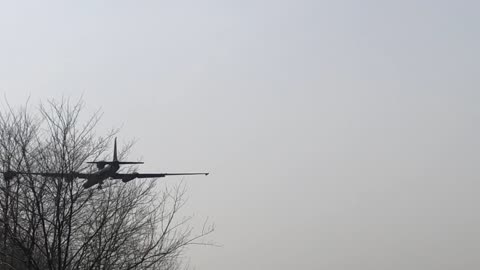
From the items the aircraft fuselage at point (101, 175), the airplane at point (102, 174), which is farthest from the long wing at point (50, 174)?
the aircraft fuselage at point (101, 175)

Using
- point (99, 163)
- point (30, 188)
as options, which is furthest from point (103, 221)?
point (99, 163)

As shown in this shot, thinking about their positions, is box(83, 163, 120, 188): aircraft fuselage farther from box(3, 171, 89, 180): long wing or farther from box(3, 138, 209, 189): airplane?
box(3, 171, 89, 180): long wing

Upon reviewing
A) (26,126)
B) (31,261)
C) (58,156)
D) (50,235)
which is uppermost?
(26,126)

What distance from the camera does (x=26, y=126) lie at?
54.4 ft

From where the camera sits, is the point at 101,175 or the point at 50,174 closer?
the point at 50,174

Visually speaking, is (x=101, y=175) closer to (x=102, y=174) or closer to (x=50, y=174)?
(x=102, y=174)

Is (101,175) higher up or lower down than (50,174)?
higher up

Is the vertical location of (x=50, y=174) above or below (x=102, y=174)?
below

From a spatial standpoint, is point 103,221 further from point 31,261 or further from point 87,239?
point 31,261

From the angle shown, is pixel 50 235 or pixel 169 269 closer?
pixel 50 235

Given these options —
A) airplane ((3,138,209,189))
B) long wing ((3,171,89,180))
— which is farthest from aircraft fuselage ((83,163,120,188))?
long wing ((3,171,89,180))

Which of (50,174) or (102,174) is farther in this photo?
(102,174)

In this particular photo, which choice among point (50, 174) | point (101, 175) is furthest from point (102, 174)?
point (50, 174)

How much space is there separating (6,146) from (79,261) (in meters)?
4.00
